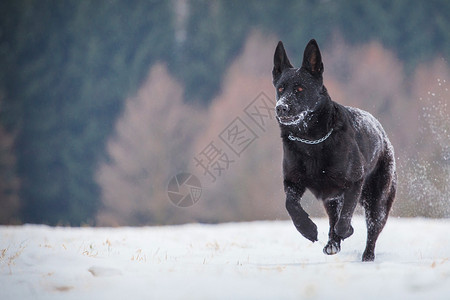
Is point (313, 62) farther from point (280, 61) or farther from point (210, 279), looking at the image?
point (210, 279)

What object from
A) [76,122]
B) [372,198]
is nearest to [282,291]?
[372,198]

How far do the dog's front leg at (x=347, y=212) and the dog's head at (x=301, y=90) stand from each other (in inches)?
27.0

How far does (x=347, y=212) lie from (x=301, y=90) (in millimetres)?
1102

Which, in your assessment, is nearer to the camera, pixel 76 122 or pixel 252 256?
pixel 252 256

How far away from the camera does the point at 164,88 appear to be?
14828 mm

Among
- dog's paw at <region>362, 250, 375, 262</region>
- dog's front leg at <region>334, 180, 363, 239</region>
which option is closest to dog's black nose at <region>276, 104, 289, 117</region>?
dog's front leg at <region>334, 180, 363, 239</region>

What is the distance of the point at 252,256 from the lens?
5234 millimetres

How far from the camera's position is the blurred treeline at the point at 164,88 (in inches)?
542

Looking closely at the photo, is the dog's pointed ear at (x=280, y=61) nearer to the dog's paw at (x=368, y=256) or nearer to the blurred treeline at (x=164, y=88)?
the dog's paw at (x=368, y=256)

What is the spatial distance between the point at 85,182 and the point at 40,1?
22.1 feet

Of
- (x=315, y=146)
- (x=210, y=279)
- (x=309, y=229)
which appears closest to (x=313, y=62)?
(x=315, y=146)

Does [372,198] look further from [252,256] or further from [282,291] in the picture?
[282,291]

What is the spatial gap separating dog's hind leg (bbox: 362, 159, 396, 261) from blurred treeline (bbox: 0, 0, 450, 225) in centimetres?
713

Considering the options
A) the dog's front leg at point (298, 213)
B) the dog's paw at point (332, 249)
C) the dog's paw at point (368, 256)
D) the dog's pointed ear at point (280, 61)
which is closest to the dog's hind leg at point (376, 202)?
the dog's paw at point (368, 256)
